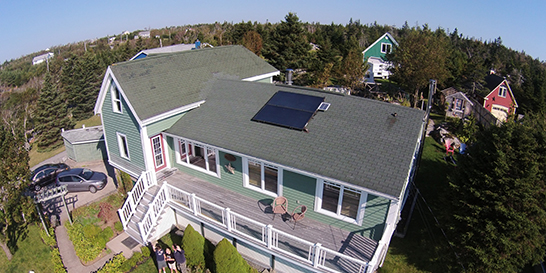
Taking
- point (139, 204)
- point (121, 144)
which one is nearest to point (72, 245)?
point (139, 204)

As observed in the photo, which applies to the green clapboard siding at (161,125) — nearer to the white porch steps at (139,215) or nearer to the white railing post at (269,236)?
the white porch steps at (139,215)

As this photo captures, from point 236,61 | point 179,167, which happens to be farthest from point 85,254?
point 236,61

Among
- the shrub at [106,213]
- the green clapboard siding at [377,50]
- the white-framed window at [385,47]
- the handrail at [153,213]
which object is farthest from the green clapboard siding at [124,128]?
the white-framed window at [385,47]

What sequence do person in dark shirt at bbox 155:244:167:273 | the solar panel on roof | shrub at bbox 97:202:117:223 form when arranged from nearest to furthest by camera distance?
person in dark shirt at bbox 155:244:167:273 → the solar panel on roof → shrub at bbox 97:202:117:223

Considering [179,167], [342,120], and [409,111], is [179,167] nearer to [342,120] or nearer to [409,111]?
[342,120]

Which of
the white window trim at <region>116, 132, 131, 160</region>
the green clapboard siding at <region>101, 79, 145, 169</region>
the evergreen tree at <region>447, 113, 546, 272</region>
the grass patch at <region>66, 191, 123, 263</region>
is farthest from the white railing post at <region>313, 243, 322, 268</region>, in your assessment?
the white window trim at <region>116, 132, 131, 160</region>

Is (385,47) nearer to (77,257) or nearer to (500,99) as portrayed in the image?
(500,99)

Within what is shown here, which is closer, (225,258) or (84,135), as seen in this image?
(225,258)

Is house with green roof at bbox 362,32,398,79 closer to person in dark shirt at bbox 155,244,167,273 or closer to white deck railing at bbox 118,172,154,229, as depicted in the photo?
white deck railing at bbox 118,172,154,229
